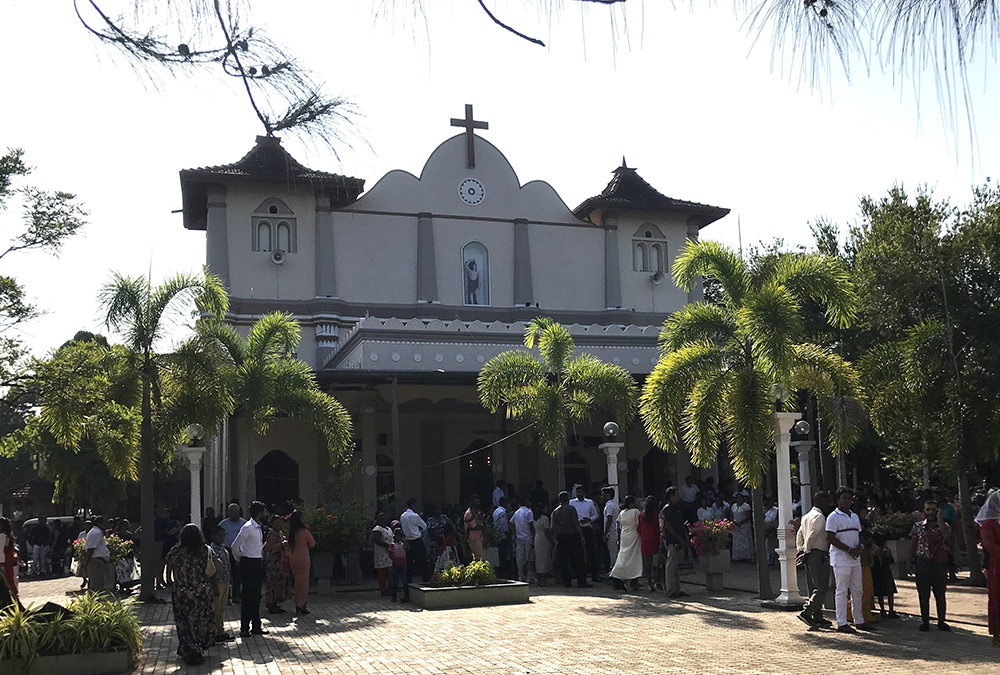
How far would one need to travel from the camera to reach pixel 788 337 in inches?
548

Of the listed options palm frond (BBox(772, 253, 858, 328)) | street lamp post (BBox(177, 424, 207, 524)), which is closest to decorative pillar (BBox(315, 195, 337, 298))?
street lamp post (BBox(177, 424, 207, 524))

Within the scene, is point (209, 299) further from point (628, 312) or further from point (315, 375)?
point (628, 312)

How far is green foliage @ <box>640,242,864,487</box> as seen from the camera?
546 inches

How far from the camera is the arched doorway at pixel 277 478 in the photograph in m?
28.0

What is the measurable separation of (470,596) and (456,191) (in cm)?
1993

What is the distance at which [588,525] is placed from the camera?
1766 centimetres

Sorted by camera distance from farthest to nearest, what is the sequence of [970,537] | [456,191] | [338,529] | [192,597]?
[456,191] < [338,529] < [970,537] < [192,597]

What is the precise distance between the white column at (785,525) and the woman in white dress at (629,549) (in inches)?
104

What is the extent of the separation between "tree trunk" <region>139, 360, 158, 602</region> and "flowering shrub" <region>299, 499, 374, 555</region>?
102 inches

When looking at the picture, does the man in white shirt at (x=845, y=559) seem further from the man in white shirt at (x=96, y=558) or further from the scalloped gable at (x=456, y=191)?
the scalloped gable at (x=456, y=191)

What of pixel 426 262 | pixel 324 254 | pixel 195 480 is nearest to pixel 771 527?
pixel 195 480

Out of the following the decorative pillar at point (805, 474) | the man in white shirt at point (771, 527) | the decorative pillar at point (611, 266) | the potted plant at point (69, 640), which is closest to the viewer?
the potted plant at point (69, 640)

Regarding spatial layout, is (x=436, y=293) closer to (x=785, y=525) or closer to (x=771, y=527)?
(x=771, y=527)

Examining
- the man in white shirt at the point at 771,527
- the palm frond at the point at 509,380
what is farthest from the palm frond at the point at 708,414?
the palm frond at the point at 509,380
